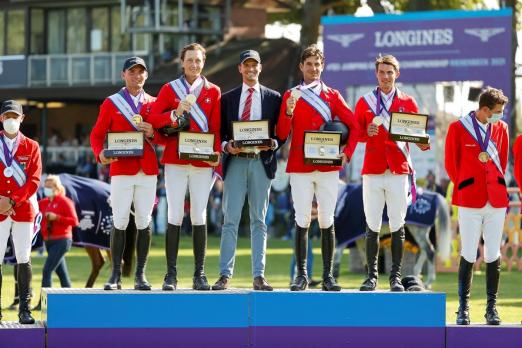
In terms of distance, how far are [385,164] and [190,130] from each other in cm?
177

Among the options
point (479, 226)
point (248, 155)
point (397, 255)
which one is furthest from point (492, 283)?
point (248, 155)

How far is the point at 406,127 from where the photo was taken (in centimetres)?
1238

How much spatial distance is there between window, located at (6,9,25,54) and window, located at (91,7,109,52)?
8.10 feet

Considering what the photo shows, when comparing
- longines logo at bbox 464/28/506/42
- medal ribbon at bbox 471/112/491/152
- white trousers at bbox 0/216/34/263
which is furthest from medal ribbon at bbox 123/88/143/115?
longines logo at bbox 464/28/506/42

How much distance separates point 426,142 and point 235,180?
5.71 feet

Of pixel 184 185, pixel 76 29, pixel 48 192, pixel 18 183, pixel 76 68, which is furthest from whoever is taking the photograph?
pixel 76 29

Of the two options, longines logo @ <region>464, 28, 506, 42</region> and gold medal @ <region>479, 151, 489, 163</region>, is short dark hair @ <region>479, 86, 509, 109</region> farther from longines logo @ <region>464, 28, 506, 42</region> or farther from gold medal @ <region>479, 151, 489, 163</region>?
longines logo @ <region>464, 28, 506, 42</region>

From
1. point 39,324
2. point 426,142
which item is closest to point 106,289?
point 39,324

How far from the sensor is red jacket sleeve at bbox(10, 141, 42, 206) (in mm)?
12141

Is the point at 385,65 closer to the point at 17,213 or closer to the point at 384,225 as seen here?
the point at 17,213

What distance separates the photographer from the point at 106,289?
12516 mm

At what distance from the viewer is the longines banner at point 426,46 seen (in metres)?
29.5

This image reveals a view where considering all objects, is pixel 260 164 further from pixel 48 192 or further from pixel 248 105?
pixel 48 192

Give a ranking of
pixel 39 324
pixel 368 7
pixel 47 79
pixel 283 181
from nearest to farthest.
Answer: pixel 39 324 < pixel 283 181 < pixel 368 7 < pixel 47 79
